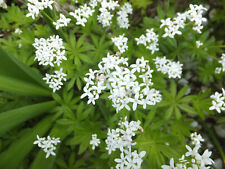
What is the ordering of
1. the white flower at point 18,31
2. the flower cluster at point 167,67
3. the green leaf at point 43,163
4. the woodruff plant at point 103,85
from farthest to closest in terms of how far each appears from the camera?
the white flower at point 18,31 → the flower cluster at point 167,67 → the green leaf at point 43,163 → the woodruff plant at point 103,85

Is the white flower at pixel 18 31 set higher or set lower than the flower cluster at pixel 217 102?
higher

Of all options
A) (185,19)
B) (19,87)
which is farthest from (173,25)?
(19,87)

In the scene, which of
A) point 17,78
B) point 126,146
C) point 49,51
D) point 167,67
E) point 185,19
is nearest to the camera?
point 126,146

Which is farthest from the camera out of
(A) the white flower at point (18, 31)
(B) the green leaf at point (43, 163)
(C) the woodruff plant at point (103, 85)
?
(A) the white flower at point (18, 31)

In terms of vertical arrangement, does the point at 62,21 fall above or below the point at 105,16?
below

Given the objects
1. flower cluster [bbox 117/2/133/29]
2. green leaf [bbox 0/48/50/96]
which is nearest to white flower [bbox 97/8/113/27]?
flower cluster [bbox 117/2/133/29]

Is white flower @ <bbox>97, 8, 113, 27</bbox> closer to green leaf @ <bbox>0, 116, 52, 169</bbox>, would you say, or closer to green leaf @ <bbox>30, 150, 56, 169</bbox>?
green leaf @ <bbox>0, 116, 52, 169</bbox>

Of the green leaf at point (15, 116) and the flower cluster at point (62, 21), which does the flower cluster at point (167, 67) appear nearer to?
the flower cluster at point (62, 21)

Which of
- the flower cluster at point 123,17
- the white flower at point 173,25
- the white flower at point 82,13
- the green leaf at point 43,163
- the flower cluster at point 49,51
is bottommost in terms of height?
the green leaf at point 43,163

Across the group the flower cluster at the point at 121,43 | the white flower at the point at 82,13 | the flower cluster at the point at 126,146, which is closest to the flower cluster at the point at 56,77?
the white flower at the point at 82,13

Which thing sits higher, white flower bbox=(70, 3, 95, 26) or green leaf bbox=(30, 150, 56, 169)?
white flower bbox=(70, 3, 95, 26)

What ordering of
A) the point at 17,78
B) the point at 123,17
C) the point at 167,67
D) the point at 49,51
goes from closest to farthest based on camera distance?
the point at 49,51, the point at 17,78, the point at 167,67, the point at 123,17

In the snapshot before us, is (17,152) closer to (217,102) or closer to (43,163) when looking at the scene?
(43,163)
